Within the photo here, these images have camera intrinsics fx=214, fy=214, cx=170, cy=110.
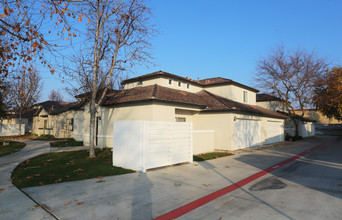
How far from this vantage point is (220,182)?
7.30 metres

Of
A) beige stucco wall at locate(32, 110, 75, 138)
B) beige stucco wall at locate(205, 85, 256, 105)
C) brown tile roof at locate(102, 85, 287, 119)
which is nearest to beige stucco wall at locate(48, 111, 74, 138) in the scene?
beige stucco wall at locate(32, 110, 75, 138)

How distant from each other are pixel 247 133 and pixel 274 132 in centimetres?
815

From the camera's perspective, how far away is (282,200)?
5484 millimetres

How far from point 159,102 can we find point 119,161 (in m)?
5.65

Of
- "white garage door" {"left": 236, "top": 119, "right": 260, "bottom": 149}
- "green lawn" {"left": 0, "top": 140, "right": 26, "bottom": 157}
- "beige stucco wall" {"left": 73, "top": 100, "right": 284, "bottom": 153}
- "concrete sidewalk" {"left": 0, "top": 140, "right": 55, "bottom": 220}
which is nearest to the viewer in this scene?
"concrete sidewalk" {"left": 0, "top": 140, "right": 55, "bottom": 220}

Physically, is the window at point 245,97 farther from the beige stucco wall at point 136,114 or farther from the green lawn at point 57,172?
the green lawn at point 57,172

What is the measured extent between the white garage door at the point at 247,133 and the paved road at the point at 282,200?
29.0 feet

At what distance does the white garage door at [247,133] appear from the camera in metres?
17.1

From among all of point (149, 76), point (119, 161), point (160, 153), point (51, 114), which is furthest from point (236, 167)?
point (51, 114)

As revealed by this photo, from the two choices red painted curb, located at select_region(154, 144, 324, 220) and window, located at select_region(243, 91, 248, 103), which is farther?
window, located at select_region(243, 91, 248, 103)

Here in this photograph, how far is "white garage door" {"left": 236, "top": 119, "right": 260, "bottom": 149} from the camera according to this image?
1706cm

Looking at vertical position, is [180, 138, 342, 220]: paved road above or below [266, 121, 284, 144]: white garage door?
below

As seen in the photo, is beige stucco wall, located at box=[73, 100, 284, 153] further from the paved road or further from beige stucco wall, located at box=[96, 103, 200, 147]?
the paved road

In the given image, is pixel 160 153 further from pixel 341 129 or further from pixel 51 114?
pixel 341 129
